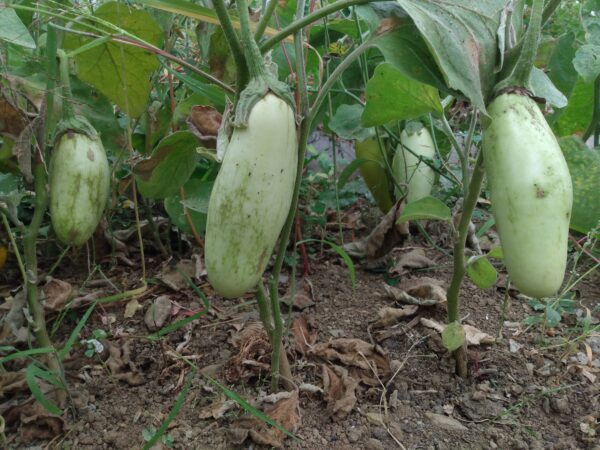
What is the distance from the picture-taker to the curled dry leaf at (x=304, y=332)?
1040 millimetres

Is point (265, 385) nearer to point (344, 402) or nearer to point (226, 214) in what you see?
Result: point (344, 402)

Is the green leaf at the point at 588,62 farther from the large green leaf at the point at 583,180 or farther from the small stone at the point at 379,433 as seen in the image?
the small stone at the point at 379,433

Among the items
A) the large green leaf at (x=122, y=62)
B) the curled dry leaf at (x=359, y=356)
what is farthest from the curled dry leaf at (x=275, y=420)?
the large green leaf at (x=122, y=62)

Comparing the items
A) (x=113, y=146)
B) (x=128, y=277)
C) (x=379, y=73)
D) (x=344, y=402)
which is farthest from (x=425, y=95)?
(x=128, y=277)

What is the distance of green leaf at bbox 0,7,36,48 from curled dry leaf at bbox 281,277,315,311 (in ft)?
2.18

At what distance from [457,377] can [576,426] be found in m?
0.19

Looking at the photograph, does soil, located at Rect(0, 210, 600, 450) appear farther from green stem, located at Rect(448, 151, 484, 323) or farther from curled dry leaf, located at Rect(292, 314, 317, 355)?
green stem, located at Rect(448, 151, 484, 323)

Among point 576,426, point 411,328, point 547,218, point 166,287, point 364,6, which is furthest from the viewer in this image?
point 166,287

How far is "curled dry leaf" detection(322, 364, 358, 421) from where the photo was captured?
2.94 feet

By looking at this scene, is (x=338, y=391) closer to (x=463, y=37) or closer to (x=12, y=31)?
(x=463, y=37)

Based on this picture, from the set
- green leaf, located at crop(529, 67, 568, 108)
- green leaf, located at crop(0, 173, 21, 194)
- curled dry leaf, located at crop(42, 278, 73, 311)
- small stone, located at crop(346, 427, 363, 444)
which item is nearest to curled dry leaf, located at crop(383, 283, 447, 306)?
small stone, located at crop(346, 427, 363, 444)

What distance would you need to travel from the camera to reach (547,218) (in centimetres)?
52

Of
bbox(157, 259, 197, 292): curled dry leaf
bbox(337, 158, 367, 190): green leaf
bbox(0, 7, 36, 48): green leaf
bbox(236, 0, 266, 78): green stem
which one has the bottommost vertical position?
bbox(157, 259, 197, 292): curled dry leaf

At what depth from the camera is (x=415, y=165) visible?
136 centimetres
